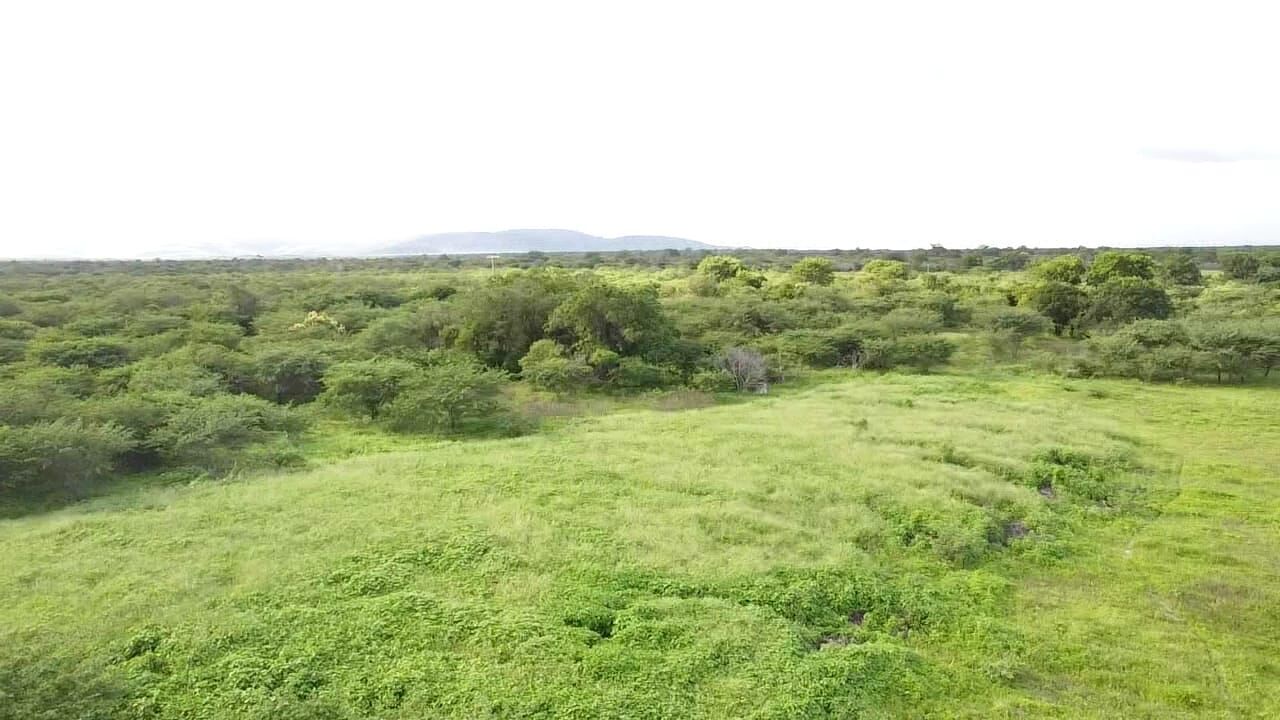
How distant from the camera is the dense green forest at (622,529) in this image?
8352mm

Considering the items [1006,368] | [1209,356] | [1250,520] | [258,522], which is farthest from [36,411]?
[1209,356]

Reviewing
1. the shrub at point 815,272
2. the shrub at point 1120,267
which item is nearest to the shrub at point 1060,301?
the shrub at point 1120,267

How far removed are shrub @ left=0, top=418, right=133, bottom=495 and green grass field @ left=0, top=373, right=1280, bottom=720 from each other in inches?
51.3

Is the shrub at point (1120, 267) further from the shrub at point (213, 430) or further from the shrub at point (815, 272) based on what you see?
the shrub at point (213, 430)

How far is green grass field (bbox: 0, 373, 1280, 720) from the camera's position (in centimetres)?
816

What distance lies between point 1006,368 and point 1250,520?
16.2m

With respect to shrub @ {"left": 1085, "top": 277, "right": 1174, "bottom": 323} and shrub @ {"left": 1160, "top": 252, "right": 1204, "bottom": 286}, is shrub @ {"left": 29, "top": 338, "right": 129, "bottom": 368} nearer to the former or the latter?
shrub @ {"left": 1085, "top": 277, "right": 1174, "bottom": 323}

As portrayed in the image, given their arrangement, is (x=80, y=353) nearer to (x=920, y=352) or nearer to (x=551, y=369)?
(x=551, y=369)

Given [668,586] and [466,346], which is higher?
[466,346]

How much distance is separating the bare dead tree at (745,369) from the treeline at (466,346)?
69mm

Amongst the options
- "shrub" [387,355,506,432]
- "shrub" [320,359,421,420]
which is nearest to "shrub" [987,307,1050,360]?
"shrub" [387,355,506,432]

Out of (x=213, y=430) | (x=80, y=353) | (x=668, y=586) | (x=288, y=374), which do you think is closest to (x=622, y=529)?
(x=668, y=586)

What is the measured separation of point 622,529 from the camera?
12.4m

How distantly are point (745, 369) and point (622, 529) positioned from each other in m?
14.0
